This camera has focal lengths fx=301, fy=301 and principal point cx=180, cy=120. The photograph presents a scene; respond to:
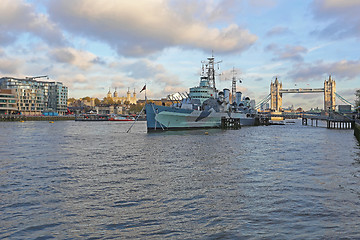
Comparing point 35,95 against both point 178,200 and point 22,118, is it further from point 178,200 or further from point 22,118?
point 178,200

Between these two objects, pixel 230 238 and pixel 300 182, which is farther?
pixel 300 182

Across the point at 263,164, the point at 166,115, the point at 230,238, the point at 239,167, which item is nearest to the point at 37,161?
the point at 239,167

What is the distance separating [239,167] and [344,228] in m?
11.5

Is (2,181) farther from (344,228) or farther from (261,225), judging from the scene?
(344,228)

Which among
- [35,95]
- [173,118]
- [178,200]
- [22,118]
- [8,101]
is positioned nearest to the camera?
[178,200]

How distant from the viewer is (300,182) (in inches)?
657

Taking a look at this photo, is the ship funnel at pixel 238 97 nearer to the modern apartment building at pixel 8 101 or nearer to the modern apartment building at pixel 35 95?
the modern apartment building at pixel 8 101

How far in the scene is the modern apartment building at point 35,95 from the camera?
166m

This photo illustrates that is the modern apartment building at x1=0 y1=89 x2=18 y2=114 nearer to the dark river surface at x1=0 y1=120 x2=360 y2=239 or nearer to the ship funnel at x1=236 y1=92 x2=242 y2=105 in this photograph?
the ship funnel at x1=236 y1=92 x2=242 y2=105

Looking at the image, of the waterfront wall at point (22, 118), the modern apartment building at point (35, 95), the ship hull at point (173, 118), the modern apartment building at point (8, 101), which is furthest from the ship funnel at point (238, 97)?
the modern apartment building at point (35, 95)

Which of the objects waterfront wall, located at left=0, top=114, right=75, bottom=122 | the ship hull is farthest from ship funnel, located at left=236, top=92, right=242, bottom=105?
waterfront wall, located at left=0, top=114, right=75, bottom=122

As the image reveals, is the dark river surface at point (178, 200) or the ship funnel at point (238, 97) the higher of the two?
the ship funnel at point (238, 97)

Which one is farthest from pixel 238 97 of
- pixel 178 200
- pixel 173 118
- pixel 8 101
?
pixel 8 101

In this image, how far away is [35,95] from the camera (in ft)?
574
